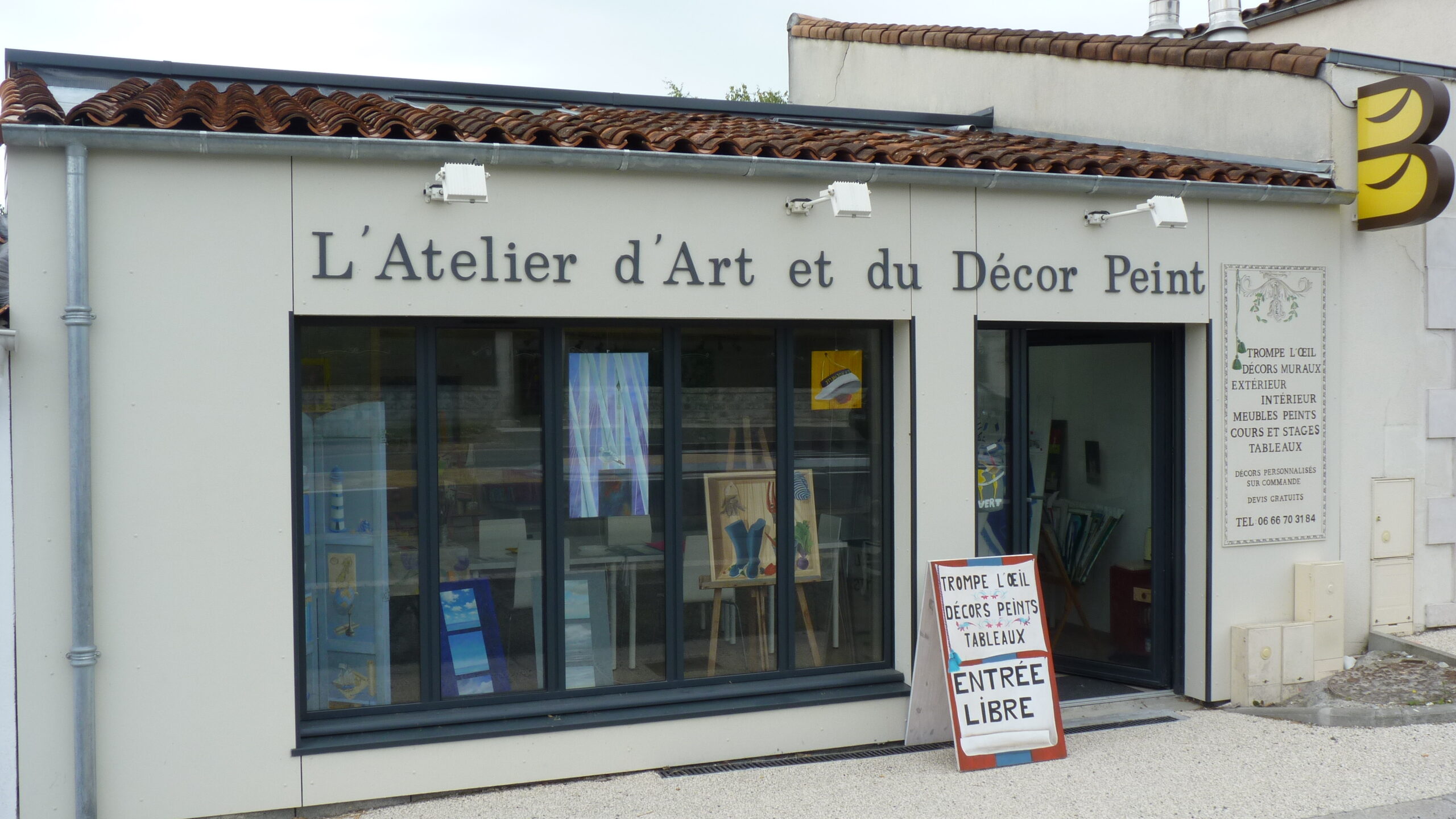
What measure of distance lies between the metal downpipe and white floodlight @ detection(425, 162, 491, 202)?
1.44 meters

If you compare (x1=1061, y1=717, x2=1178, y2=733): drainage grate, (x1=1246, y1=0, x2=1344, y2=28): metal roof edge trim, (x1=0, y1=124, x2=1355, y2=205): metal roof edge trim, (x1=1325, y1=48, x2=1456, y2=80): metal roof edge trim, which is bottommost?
(x1=1061, y1=717, x2=1178, y2=733): drainage grate

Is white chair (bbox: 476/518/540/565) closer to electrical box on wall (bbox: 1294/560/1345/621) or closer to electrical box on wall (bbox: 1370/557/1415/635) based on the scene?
electrical box on wall (bbox: 1294/560/1345/621)

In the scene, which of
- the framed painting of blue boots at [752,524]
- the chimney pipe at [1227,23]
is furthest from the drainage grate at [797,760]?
the chimney pipe at [1227,23]

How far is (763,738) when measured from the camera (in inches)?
232

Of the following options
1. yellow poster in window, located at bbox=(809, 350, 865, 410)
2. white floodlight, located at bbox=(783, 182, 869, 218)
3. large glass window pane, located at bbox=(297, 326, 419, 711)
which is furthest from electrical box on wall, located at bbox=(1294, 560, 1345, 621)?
large glass window pane, located at bbox=(297, 326, 419, 711)

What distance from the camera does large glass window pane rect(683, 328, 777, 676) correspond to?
19.7 ft

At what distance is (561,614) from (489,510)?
64 cm

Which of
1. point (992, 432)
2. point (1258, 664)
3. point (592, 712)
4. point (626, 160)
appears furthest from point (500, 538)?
point (1258, 664)

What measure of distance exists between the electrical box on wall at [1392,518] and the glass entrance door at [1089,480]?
1306 mm

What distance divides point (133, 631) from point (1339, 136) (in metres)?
7.11

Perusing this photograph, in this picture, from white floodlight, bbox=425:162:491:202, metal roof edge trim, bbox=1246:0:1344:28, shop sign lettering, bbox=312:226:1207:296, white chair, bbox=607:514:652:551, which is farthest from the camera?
metal roof edge trim, bbox=1246:0:1344:28

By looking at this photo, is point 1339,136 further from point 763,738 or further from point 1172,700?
point 763,738

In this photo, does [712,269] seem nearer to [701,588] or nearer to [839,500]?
[839,500]

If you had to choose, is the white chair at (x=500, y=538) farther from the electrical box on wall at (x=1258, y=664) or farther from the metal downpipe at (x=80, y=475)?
the electrical box on wall at (x=1258, y=664)
